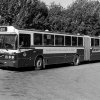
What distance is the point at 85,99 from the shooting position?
940 cm

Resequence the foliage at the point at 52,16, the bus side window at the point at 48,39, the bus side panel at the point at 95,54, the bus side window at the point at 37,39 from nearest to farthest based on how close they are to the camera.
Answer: the bus side window at the point at 37,39, the bus side window at the point at 48,39, the bus side panel at the point at 95,54, the foliage at the point at 52,16

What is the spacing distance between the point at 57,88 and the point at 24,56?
662 cm

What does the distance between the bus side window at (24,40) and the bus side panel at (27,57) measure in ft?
1.52

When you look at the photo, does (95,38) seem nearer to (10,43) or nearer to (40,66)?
(40,66)

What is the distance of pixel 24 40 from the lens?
17.9 m

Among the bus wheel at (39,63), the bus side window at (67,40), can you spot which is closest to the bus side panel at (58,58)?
the bus wheel at (39,63)

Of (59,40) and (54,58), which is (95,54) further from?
(54,58)

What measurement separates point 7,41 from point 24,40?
3.29 feet

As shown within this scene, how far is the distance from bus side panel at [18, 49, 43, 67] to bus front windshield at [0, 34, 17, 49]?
28.8 inches

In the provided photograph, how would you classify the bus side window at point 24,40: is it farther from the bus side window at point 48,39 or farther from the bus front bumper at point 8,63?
the bus side window at point 48,39

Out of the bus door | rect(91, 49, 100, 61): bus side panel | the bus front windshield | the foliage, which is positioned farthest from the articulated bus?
the foliage

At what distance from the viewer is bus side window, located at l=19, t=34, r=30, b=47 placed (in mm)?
17625

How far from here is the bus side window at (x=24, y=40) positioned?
1762 centimetres

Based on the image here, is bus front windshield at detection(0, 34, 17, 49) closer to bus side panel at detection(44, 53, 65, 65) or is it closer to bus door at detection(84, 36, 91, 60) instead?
bus side panel at detection(44, 53, 65, 65)
